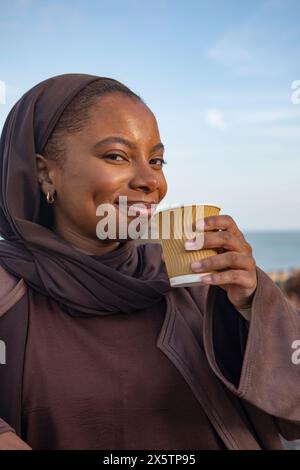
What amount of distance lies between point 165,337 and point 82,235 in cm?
47

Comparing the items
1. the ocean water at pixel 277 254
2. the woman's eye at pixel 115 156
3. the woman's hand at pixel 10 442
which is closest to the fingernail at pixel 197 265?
the woman's eye at pixel 115 156

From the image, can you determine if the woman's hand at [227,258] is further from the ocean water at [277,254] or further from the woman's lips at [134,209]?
the ocean water at [277,254]

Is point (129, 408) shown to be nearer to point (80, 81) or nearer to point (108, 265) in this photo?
point (108, 265)

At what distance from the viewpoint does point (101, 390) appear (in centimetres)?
163

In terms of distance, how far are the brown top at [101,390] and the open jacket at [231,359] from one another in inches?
1.7

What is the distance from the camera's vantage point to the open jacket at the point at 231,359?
159cm

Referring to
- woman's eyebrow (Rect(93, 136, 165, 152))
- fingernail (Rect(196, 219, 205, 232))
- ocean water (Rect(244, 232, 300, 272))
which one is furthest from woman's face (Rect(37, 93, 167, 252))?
ocean water (Rect(244, 232, 300, 272))

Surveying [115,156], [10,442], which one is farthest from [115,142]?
[10,442]

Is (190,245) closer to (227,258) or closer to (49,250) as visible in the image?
(227,258)

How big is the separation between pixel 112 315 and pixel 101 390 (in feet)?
0.86

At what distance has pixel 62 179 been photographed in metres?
1.88
